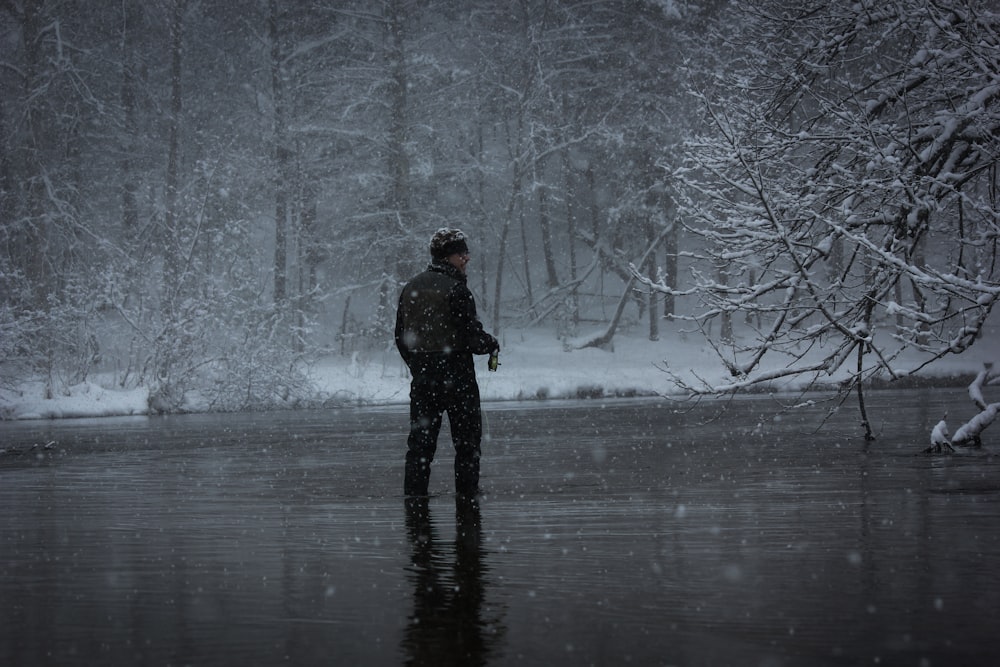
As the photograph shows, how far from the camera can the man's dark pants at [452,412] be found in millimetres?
9523

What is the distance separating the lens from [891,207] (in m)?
12.4

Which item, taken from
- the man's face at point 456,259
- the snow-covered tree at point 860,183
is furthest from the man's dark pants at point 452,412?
the snow-covered tree at point 860,183

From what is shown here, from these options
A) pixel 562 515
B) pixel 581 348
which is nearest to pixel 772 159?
pixel 562 515

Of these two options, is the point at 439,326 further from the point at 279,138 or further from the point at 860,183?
the point at 279,138

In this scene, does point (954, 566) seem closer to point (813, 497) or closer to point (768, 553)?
point (768, 553)

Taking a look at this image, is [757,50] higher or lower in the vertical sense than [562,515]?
higher

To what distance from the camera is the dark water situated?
15.0 feet

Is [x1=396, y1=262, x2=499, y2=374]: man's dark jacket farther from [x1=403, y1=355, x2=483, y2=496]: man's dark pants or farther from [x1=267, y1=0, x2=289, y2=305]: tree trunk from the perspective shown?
[x1=267, y1=0, x2=289, y2=305]: tree trunk

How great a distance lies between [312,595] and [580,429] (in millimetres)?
12960

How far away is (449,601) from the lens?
5.42 meters

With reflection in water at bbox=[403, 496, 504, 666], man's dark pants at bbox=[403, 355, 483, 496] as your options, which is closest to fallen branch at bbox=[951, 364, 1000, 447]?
man's dark pants at bbox=[403, 355, 483, 496]

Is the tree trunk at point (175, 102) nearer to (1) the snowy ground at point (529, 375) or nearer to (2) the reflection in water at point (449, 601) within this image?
(1) the snowy ground at point (529, 375)

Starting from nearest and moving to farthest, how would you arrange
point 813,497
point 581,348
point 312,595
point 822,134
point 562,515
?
1. point 312,595
2. point 562,515
3. point 813,497
4. point 822,134
5. point 581,348

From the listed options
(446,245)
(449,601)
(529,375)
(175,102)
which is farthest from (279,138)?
(449,601)
